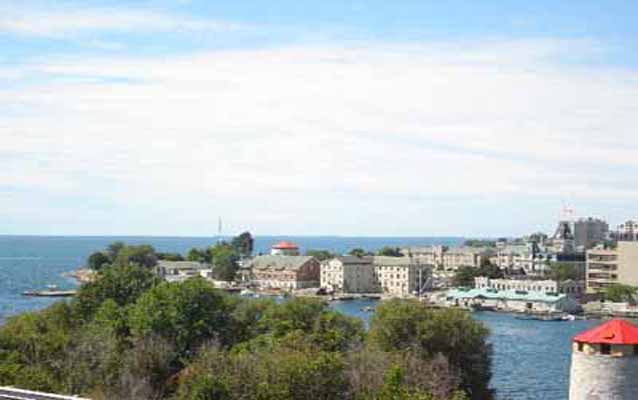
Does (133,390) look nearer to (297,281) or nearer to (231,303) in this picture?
(231,303)

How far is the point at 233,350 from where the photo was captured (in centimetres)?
3203

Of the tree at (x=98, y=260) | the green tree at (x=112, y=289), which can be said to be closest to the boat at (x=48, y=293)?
the tree at (x=98, y=260)

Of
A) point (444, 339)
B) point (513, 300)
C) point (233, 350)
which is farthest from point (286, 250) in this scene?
point (233, 350)

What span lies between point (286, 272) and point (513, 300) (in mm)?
31189

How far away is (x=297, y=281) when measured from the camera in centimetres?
11662

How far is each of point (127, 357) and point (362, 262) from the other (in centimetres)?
8300

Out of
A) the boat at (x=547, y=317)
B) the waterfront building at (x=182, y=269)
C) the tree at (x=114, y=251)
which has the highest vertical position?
the tree at (x=114, y=251)

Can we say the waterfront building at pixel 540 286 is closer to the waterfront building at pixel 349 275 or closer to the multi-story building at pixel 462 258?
the waterfront building at pixel 349 275

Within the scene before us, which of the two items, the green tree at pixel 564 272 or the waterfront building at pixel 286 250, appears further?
the waterfront building at pixel 286 250

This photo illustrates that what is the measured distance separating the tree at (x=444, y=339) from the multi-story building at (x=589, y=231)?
127 metres

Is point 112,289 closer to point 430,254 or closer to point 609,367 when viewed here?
point 609,367

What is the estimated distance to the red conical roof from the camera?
15.8 meters

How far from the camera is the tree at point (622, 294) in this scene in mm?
89438

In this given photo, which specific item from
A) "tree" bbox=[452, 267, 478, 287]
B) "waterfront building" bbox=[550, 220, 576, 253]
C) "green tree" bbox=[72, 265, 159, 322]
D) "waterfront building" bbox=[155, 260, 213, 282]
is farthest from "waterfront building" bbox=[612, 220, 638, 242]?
"green tree" bbox=[72, 265, 159, 322]
